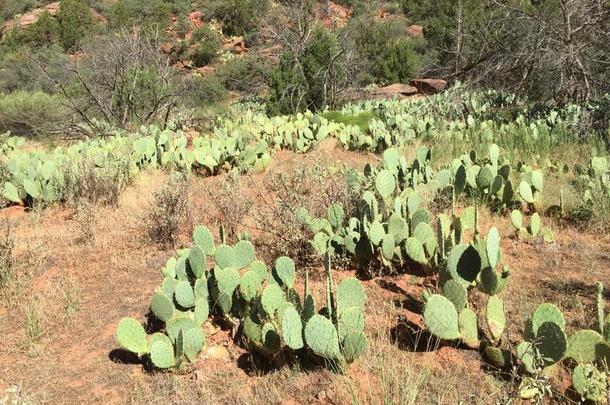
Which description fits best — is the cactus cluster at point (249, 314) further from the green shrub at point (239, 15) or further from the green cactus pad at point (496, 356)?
the green shrub at point (239, 15)

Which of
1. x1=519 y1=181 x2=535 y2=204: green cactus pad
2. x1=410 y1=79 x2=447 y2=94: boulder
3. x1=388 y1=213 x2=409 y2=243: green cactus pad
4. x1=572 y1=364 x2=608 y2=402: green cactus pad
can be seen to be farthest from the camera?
x1=410 y1=79 x2=447 y2=94: boulder

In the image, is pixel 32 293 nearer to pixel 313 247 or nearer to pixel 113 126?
pixel 313 247

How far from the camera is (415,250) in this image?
11.0 ft

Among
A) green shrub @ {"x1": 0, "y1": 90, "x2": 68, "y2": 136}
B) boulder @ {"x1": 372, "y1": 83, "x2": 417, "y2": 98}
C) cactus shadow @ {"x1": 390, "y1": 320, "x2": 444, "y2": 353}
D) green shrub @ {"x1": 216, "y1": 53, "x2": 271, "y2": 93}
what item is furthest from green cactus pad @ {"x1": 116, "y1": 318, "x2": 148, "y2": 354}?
green shrub @ {"x1": 216, "y1": 53, "x2": 271, "y2": 93}

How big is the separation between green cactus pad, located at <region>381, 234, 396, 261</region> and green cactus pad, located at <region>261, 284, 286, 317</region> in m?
0.90

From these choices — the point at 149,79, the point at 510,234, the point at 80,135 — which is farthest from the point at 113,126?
the point at 510,234

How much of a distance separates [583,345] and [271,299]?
4.70ft

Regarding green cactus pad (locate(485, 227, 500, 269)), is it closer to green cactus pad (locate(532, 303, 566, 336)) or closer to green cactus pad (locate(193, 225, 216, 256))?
green cactus pad (locate(532, 303, 566, 336))

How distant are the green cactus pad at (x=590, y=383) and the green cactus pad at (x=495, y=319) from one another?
17.0 inches

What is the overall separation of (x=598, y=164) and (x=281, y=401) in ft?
12.1

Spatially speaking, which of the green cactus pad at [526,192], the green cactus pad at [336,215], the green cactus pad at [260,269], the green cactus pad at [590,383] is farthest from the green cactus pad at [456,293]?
the green cactus pad at [526,192]

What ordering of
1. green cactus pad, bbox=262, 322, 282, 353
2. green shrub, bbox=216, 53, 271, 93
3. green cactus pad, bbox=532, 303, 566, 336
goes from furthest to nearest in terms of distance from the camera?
1. green shrub, bbox=216, 53, 271, 93
2. green cactus pad, bbox=262, 322, 282, 353
3. green cactus pad, bbox=532, 303, 566, 336

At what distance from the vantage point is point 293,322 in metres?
2.49

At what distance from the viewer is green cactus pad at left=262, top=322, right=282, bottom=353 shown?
2.59 metres
